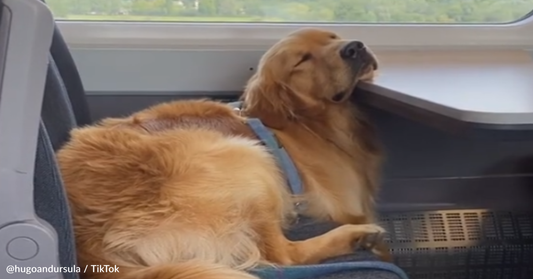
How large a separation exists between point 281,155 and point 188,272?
21.4 inches

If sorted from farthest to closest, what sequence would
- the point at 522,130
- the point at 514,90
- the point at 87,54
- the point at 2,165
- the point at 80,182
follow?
1. the point at 87,54
2. the point at 514,90
3. the point at 80,182
4. the point at 522,130
5. the point at 2,165

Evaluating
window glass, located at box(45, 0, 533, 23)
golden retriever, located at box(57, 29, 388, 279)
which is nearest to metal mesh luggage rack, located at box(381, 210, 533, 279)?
golden retriever, located at box(57, 29, 388, 279)

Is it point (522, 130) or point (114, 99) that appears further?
point (114, 99)

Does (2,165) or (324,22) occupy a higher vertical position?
(2,165)

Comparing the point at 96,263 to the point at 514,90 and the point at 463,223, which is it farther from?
the point at 463,223

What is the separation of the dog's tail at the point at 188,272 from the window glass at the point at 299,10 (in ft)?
4.18

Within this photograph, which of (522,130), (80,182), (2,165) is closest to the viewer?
(2,165)

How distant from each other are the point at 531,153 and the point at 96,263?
1665 mm

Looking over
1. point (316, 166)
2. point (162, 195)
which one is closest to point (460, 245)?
point (316, 166)

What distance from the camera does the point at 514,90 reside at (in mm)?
1333

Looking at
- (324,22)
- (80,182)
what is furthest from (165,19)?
(80,182)

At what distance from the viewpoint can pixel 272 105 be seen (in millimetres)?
1639

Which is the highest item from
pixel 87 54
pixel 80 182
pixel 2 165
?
pixel 2 165

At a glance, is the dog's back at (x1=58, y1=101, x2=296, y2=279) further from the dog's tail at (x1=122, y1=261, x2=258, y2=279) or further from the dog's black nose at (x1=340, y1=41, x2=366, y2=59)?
the dog's black nose at (x1=340, y1=41, x2=366, y2=59)
